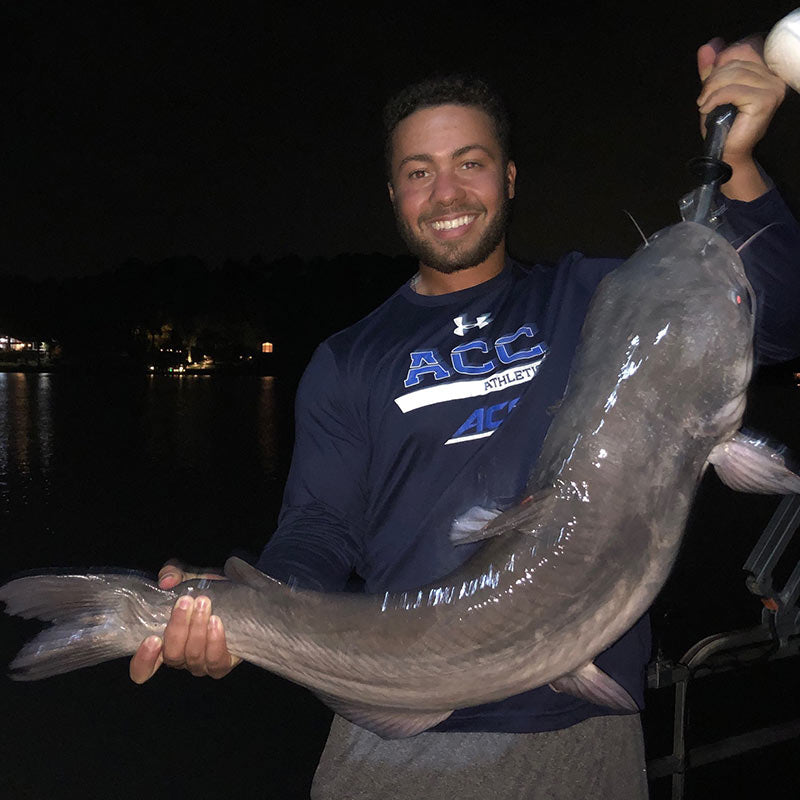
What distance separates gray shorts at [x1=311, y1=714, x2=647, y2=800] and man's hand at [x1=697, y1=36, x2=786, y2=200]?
1.63 m

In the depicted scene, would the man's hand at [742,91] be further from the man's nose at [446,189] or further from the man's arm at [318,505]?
the man's arm at [318,505]

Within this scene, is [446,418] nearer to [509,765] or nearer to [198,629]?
[198,629]

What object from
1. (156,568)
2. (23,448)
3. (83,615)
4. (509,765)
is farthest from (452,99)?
(23,448)

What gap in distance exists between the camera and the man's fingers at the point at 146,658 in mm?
2211

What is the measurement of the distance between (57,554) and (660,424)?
8307mm

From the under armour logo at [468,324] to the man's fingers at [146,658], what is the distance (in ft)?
4.29

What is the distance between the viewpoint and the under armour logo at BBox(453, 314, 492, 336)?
245cm

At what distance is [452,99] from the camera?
101 inches

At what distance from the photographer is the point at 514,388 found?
2279mm

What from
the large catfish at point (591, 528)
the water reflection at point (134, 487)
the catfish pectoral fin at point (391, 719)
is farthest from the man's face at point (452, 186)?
the water reflection at point (134, 487)

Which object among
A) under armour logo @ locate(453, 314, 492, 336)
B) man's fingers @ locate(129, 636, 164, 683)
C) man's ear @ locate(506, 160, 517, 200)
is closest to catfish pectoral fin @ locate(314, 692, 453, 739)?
man's fingers @ locate(129, 636, 164, 683)

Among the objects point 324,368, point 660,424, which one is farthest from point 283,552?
point 660,424

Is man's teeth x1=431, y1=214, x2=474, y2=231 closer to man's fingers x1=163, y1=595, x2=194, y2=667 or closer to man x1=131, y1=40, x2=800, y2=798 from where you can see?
man x1=131, y1=40, x2=800, y2=798

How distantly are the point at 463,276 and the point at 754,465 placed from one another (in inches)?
45.0
